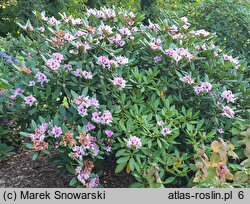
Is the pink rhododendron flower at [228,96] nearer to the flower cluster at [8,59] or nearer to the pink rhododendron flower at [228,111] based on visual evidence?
the pink rhododendron flower at [228,111]

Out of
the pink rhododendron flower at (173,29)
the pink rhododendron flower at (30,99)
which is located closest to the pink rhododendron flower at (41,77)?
the pink rhododendron flower at (30,99)

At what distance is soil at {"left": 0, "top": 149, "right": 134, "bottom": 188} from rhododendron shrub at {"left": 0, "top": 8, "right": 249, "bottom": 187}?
0.72 feet

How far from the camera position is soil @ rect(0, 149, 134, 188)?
3.13 metres

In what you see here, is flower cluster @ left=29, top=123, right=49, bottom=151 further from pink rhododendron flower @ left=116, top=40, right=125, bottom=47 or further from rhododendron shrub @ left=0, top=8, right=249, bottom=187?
pink rhododendron flower @ left=116, top=40, right=125, bottom=47

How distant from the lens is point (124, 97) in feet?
9.53

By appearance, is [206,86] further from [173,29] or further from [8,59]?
[8,59]

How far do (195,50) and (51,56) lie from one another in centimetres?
122

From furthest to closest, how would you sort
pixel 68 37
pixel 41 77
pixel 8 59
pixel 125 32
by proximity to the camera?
pixel 8 59, pixel 125 32, pixel 68 37, pixel 41 77

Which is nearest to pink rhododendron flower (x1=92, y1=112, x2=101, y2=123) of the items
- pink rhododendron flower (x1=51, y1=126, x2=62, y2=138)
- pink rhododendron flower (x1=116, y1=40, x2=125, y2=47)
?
pink rhododendron flower (x1=51, y1=126, x2=62, y2=138)

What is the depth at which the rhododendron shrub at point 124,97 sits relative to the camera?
2703 millimetres

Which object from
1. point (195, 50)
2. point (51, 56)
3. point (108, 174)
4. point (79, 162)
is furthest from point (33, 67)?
point (195, 50)

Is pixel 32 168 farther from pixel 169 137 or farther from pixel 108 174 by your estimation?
pixel 169 137

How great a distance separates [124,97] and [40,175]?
3.21 ft

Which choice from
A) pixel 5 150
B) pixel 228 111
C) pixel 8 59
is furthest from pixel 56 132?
pixel 8 59
